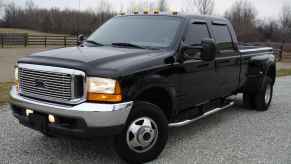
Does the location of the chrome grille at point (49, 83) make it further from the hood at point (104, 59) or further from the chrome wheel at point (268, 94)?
the chrome wheel at point (268, 94)

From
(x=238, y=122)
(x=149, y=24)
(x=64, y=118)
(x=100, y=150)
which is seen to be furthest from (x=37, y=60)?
(x=238, y=122)

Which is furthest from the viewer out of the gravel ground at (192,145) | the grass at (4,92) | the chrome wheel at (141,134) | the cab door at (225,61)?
the grass at (4,92)

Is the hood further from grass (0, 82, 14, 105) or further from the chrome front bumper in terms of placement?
grass (0, 82, 14, 105)

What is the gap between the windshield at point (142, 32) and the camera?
15.9 feet

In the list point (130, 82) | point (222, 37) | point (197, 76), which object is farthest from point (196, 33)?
point (130, 82)

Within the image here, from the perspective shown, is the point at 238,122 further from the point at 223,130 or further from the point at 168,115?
the point at 168,115

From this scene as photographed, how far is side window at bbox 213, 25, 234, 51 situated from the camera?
5.79 metres

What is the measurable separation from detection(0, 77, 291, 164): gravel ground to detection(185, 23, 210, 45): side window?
56.2 inches

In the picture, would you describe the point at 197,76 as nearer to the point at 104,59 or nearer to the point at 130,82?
the point at 130,82

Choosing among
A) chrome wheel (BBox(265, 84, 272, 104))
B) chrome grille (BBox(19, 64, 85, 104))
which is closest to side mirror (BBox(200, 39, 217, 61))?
chrome grille (BBox(19, 64, 85, 104))

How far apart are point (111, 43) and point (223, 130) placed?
232 centimetres

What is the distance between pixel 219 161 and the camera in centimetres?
436

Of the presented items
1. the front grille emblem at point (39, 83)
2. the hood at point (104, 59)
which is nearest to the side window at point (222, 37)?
the hood at point (104, 59)

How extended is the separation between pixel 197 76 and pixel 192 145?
3.16 ft
